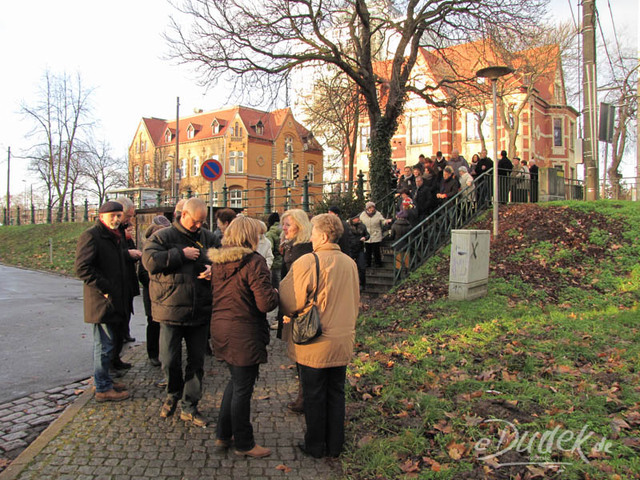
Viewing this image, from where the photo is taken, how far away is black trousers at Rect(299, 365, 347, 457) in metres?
3.58

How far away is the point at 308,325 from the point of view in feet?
11.3

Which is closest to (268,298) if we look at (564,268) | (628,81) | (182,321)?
(182,321)

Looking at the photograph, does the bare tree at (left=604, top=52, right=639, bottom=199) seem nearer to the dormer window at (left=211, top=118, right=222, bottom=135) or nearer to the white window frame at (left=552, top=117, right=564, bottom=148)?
the white window frame at (left=552, top=117, right=564, bottom=148)

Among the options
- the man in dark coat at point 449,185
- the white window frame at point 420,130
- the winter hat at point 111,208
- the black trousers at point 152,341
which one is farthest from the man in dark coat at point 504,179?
the white window frame at point 420,130

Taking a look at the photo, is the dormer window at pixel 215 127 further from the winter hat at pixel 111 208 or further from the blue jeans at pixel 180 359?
the blue jeans at pixel 180 359

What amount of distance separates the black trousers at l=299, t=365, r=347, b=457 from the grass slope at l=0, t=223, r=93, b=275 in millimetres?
16388

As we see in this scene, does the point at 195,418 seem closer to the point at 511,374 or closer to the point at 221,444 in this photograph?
the point at 221,444

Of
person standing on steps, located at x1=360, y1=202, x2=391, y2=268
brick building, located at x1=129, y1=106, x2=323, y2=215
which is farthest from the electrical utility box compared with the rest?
brick building, located at x1=129, y1=106, x2=323, y2=215

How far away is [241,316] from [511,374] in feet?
9.69

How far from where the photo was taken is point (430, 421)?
4.00 metres

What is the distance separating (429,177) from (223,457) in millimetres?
9211

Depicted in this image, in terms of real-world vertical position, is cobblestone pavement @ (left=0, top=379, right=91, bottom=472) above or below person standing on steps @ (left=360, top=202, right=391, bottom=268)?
below

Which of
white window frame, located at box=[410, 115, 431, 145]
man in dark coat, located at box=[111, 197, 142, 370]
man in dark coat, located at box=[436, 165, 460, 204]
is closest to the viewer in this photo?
man in dark coat, located at box=[111, 197, 142, 370]

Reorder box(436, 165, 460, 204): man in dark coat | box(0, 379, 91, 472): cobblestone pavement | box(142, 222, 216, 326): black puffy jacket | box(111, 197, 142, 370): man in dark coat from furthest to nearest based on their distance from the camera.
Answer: box(436, 165, 460, 204): man in dark coat → box(111, 197, 142, 370): man in dark coat → box(142, 222, 216, 326): black puffy jacket → box(0, 379, 91, 472): cobblestone pavement
